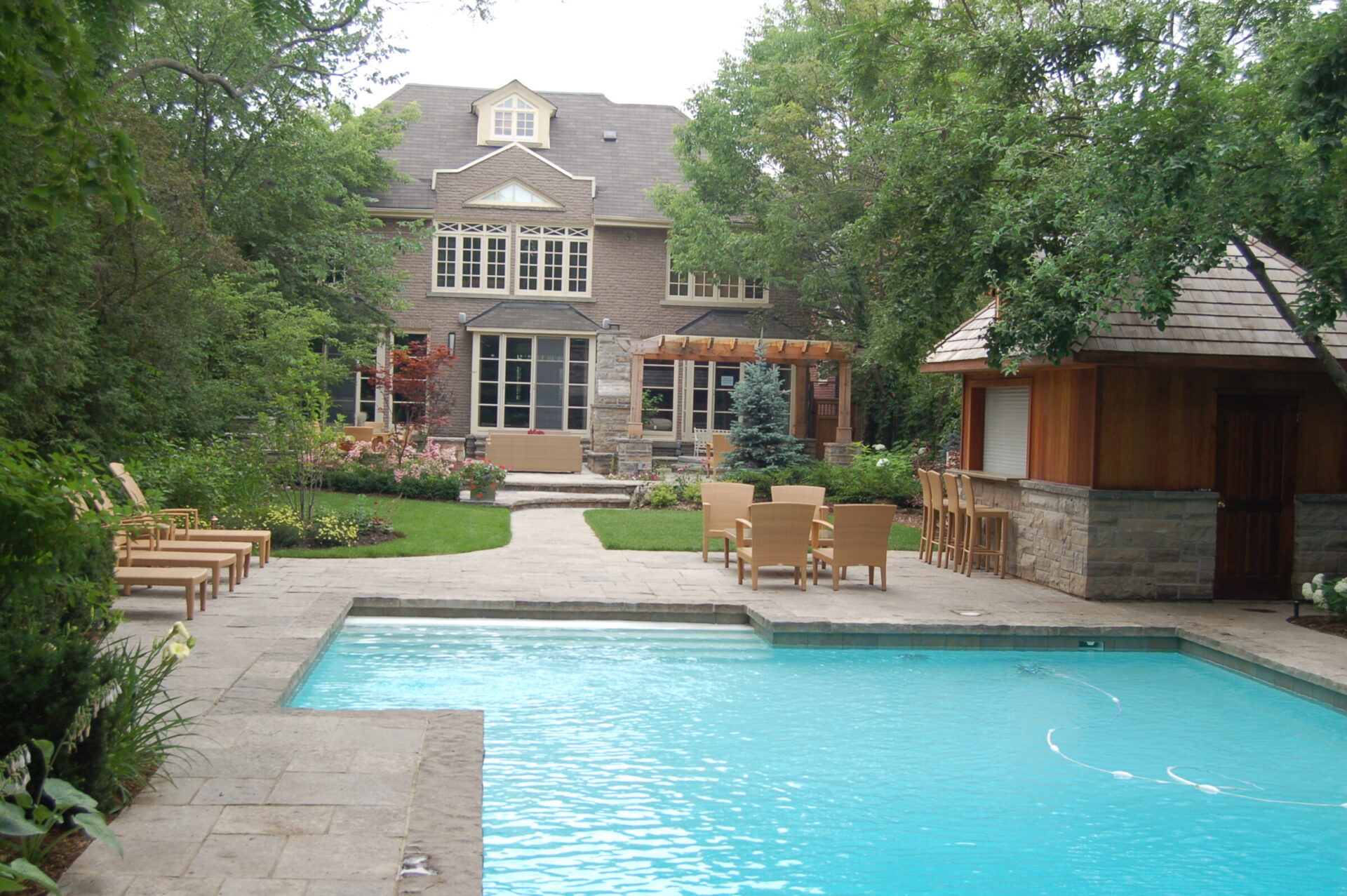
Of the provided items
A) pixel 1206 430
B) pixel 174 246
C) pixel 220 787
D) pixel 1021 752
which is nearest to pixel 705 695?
pixel 1021 752

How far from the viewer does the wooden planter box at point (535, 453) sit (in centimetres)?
2303

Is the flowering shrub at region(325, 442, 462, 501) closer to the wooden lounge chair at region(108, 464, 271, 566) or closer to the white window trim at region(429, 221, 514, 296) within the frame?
the wooden lounge chair at region(108, 464, 271, 566)

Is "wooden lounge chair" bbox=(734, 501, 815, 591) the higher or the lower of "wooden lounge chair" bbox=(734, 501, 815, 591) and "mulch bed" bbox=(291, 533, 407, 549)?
the higher

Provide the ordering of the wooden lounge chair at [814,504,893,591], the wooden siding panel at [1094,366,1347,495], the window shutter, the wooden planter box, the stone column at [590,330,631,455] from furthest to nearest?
1. the stone column at [590,330,631,455]
2. the wooden planter box
3. the window shutter
4. the wooden lounge chair at [814,504,893,591]
5. the wooden siding panel at [1094,366,1347,495]

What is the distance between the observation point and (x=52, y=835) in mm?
4250

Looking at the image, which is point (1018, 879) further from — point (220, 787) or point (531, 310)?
point (531, 310)

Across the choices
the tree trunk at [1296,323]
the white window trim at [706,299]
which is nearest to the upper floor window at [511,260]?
the white window trim at [706,299]

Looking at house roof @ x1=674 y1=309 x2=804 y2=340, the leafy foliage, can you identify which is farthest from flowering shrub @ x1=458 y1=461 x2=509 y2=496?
the leafy foliage

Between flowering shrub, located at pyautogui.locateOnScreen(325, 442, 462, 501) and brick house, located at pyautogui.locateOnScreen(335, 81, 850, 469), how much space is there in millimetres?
7497

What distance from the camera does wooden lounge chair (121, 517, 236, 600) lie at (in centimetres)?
892

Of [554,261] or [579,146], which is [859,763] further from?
[579,146]

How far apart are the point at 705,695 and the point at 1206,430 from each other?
20.5 feet

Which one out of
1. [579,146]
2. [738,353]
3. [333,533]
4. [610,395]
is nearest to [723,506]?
[333,533]

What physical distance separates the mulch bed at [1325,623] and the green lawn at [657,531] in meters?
4.60
